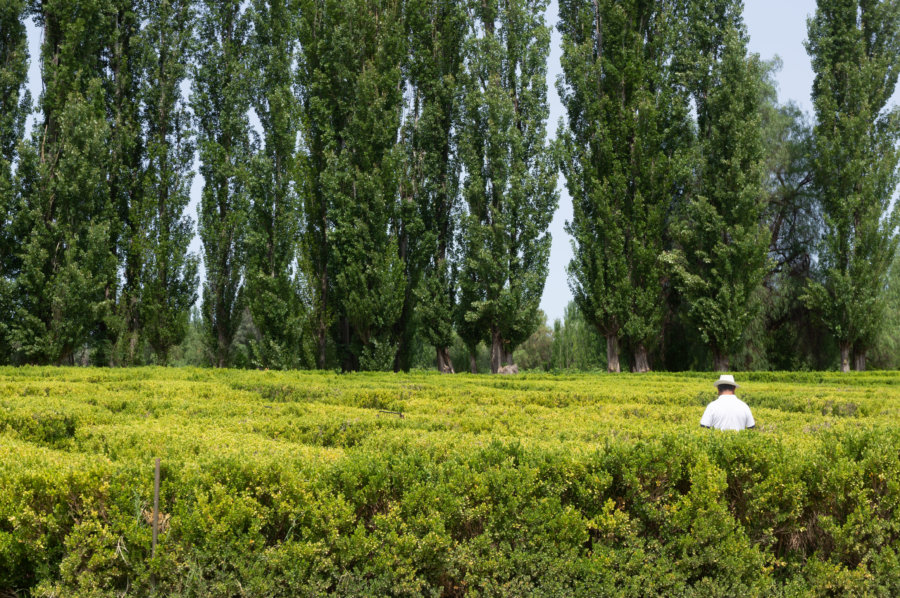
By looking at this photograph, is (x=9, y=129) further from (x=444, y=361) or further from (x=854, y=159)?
(x=854, y=159)

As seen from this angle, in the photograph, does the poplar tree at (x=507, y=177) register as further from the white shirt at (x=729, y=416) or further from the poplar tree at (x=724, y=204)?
the white shirt at (x=729, y=416)

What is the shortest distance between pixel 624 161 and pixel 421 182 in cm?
648

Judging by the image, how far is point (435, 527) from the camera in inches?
164

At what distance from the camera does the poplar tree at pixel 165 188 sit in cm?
2105

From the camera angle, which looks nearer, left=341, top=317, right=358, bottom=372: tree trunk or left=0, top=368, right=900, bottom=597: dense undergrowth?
left=0, top=368, right=900, bottom=597: dense undergrowth

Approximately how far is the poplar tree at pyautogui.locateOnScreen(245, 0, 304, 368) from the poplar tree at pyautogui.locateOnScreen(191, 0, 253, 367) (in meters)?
0.59

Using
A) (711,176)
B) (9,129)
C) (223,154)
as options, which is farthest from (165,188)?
(711,176)

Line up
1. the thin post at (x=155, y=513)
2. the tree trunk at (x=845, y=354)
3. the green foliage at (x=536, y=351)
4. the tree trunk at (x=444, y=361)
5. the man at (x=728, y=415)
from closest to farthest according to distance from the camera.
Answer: the thin post at (x=155, y=513)
the man at (x=728, y=415)
the tree trunk at (x=845, y=354)
the tree trunk at (x=444, y=361)
the green foliage at (x=536, y=351)

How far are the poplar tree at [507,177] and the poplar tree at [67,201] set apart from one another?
10709 millimetres

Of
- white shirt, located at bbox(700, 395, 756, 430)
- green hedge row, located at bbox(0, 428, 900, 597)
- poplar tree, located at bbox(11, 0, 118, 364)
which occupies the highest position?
poplar tree, located at bbox(11, 0, 118, 364)

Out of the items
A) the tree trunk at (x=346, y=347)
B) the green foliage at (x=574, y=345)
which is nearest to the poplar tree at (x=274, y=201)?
the tree trunk at (x=346, y=347)

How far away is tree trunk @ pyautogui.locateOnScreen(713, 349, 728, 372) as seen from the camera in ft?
68.4

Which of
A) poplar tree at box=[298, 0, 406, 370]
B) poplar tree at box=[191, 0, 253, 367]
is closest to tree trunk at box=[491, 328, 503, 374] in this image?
poplar tree at box=[298, 0, 406, 370]

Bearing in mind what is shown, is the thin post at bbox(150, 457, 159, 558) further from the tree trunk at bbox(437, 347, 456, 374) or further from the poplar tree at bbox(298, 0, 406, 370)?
the tree trunk at bbox(437, 347, 456, 374)
